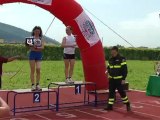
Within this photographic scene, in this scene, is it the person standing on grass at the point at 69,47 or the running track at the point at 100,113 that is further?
the person standing on grass at the point at 69,47

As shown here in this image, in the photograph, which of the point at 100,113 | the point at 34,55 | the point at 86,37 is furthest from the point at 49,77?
the point at 100,113

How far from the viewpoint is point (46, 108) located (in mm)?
10086

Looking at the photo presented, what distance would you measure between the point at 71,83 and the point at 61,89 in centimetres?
337

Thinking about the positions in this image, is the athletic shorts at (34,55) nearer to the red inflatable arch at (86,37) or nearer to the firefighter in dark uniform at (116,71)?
the red inflatable arch at (86,37)

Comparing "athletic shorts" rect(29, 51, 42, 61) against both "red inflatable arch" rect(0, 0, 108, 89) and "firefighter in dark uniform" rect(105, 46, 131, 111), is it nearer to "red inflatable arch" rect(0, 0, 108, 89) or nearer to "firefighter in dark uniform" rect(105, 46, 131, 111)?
"red inflatable arch" rect(0, 0, 108, 89)

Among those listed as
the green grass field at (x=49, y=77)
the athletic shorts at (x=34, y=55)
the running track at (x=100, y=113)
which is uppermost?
the athletic shorts at (x=34, y=55)

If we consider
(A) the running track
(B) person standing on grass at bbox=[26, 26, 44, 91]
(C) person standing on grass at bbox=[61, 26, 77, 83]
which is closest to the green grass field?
(C) person standing on grass at bbox=[61, 26, 77, 83]

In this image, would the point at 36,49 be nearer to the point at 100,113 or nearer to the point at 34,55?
the point at 34,55

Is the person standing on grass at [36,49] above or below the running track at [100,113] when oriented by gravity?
above

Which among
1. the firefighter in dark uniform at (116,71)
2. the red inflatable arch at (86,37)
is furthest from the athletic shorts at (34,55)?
the firefighter in dark uniform at (116,71)

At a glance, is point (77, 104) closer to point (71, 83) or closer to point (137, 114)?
point (71, 83)

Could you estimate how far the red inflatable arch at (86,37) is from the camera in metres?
10.9

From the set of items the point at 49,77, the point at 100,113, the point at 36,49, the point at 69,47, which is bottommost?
the point at 100,113

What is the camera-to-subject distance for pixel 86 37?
11.5 meters
